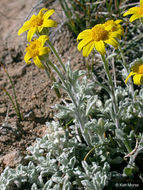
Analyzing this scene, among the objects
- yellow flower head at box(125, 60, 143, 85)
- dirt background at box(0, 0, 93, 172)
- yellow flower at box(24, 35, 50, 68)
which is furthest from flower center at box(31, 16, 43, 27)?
yellow flower head at box(125, 60, 143, 85)

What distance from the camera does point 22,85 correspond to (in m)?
3.77

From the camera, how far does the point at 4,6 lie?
4945mm

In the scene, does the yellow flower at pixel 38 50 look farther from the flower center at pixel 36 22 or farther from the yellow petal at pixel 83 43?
the yellow petal at pixel 83 43

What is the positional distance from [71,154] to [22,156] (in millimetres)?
612

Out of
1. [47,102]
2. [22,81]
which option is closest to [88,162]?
[47,102]

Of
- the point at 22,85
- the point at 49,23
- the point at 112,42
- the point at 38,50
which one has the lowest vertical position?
the point at 22,85

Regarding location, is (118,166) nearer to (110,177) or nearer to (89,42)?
(110,177)

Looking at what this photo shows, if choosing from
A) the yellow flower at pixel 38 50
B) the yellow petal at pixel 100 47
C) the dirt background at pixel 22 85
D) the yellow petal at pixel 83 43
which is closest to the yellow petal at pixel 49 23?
the yellow flower at pixel 38 50

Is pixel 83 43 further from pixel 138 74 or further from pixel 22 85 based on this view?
pixel 22 85

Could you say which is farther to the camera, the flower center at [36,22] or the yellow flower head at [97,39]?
the flower center at [36,22]

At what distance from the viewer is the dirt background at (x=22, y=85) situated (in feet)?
10.2

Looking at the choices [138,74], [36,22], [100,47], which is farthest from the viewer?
[36,22]

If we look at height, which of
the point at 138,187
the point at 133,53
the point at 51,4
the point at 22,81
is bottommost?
the point at 138,187

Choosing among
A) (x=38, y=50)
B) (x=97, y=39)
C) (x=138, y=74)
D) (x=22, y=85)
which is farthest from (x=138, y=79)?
(x=22, y=85)
